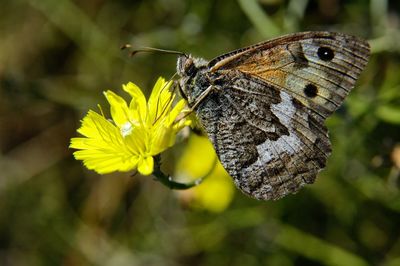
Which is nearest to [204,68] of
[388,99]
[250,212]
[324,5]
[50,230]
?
[388,99]

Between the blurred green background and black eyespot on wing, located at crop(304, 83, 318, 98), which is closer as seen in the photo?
black eyespot on wing, located at crop(304, 83, 318, 98)

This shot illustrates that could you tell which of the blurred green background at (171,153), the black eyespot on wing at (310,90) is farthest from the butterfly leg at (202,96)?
the blurred green background at (171,153)

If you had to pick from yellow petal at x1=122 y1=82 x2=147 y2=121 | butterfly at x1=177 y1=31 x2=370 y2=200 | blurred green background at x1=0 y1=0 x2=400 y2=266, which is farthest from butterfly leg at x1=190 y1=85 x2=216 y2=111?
blurred green background at x1=0 y1=0 x2=400 y2=266

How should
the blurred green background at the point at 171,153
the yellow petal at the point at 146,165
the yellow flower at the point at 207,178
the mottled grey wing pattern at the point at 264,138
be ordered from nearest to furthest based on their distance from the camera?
the yellow petal at the point at 146,165
the mottled grey wing pattern at the point at 264,138
the blurred green background at the point at 171,153
the yellow flower at the point at 207,178

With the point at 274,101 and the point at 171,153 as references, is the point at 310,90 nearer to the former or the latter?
the point at 274,101

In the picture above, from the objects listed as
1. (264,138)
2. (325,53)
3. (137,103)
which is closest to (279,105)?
(264,138)

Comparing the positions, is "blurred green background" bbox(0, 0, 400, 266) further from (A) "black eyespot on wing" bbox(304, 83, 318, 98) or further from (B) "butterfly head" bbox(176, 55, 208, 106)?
(B) "butterfly head" bbox(176, 55, 208, 106)

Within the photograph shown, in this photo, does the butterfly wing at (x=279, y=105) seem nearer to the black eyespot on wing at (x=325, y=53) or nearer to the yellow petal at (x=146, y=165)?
the black eyespot on wing at (x=325, y=53)
